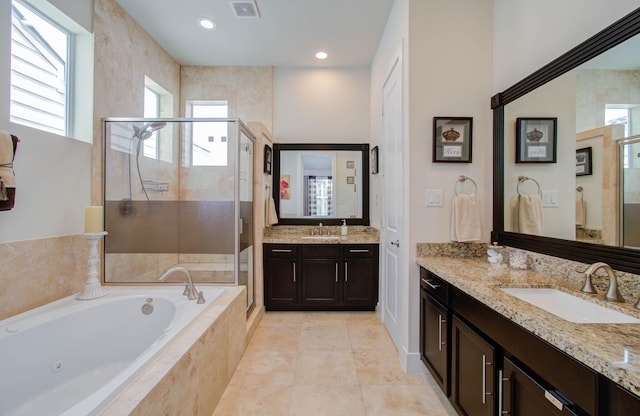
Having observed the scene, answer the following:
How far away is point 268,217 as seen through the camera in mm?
3344

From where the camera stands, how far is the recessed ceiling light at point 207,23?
2661 mm

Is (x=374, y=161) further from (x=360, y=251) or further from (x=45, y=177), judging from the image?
(x=45, y=177)

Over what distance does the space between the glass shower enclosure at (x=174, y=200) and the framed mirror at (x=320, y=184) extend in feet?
3.30

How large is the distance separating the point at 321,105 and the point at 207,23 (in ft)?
5.07

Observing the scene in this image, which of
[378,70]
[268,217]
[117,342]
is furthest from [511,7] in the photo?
[117,342]

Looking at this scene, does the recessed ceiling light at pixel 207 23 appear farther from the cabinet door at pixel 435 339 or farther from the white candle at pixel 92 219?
the cabinet door at pixel 435 339

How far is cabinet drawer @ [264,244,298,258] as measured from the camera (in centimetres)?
318

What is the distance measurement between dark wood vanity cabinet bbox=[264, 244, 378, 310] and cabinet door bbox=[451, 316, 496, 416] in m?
1.61

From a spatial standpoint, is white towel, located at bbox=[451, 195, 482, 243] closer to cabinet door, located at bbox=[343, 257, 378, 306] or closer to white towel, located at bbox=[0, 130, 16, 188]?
cabinet door, located at bbox=[343, 257, 378, 306]

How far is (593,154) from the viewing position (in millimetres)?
1326

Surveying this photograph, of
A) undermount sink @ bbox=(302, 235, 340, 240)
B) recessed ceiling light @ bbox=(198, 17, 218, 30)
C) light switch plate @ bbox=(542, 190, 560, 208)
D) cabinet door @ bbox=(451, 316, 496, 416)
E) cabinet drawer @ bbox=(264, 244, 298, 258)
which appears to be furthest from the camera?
undermount sink @ bbox=(302, 235, 340, 240)

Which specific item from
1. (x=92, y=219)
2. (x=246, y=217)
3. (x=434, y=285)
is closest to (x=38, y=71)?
(x=92, y=219)

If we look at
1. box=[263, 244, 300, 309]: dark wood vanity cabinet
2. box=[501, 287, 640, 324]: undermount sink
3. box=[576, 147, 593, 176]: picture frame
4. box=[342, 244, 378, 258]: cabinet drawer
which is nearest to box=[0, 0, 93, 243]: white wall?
box=[263, 244, 300, 309]: dark wood vanity cabinet

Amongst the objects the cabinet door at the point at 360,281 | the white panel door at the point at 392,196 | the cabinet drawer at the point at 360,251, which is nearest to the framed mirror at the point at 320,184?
the cabinet drawer at the point at 360,251
